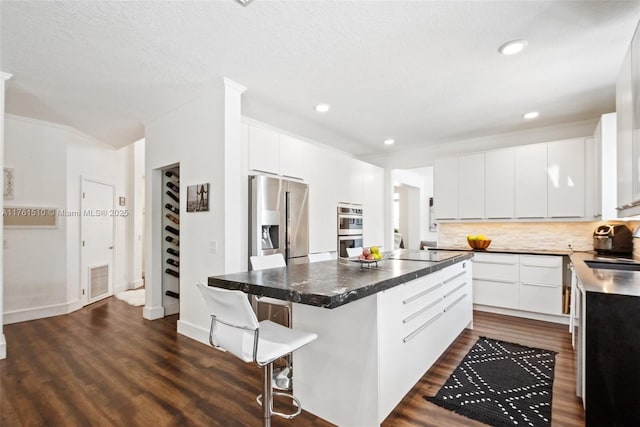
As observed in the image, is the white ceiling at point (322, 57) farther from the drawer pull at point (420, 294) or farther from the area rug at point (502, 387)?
the area rug at point (502, 387)

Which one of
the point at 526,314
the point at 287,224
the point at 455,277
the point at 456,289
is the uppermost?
the point at 287,224

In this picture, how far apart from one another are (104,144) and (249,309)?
5494 mm

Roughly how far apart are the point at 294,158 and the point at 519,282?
3411 millimetres

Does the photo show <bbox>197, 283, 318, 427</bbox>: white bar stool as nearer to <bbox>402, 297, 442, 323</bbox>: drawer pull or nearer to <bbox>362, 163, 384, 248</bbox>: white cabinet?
<bbox>402, 297, 442, 323</bbox>: drawer pull

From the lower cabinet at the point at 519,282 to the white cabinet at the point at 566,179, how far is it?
0.72 metres

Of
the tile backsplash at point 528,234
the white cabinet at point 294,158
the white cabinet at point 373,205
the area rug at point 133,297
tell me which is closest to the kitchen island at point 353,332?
the white cabinet at point 294,158

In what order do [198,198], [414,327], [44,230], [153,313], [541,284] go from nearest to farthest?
[414,327] < [198,198] < [541,284] < [153,313] < [44,230]

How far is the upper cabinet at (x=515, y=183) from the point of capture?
160 inches

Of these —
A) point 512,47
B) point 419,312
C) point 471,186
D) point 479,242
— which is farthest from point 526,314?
point 512,47

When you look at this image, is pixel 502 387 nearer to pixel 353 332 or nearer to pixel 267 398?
pixel 353 332

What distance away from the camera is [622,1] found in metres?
1.99

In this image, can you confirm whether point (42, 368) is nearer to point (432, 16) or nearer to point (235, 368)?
point (235, 368)

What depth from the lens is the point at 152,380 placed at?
2.43 m

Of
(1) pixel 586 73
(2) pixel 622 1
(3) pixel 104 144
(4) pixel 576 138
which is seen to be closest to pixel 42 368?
(3) pixel 104 144
